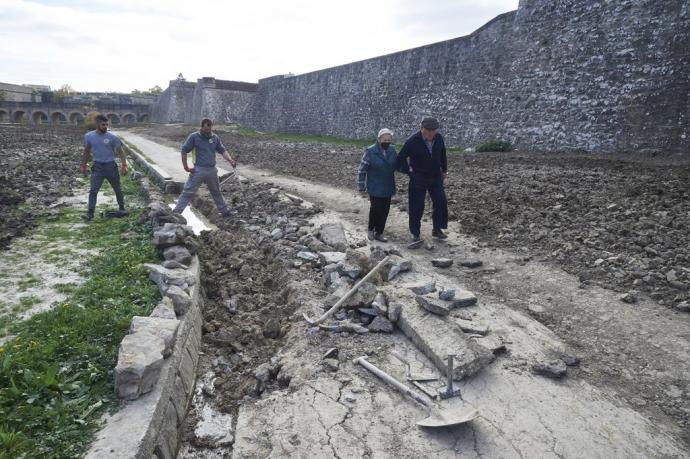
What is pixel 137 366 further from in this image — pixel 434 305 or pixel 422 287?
pixel 422 287

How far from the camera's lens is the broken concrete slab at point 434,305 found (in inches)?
158

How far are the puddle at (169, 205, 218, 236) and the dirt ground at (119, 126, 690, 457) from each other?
0.42 m

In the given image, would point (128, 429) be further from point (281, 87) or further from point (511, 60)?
point (281, 87)

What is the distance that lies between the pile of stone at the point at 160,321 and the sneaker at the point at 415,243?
286 cm

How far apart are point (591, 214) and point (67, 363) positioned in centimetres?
653

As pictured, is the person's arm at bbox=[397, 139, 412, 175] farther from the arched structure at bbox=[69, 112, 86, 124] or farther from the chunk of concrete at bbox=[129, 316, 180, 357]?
the arched structure at bbox=[69, 112, 86, 124]

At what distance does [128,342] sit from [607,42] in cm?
1415

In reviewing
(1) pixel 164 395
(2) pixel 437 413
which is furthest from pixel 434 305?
(1) pixel 164 395

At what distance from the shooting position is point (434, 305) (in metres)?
4.02

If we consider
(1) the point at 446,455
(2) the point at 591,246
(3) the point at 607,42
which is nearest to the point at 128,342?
(1) the point at 446,455

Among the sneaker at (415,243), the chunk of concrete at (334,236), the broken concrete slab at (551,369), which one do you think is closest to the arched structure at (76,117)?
the chunk of concrete at (334,236)

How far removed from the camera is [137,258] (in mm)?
5473

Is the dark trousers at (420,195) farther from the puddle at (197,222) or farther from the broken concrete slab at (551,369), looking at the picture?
the puddle at (197,222)

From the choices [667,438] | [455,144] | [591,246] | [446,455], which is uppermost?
[455,144]
